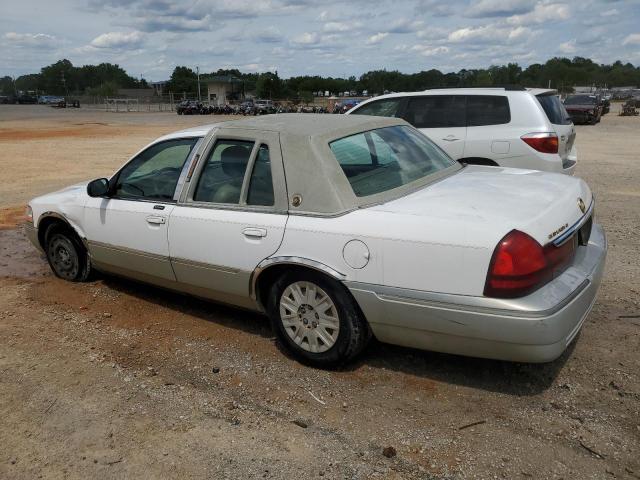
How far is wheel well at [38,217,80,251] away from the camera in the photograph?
5.51 m

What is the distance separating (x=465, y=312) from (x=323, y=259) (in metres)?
0.91

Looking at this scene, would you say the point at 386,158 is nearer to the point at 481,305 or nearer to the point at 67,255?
→ the point at 481,305

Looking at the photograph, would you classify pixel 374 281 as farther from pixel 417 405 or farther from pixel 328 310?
pixel 417 405

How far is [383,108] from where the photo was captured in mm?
8891

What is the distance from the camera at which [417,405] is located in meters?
3.44

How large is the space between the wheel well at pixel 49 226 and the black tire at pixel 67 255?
1 cm

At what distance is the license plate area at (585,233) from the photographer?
3758mm

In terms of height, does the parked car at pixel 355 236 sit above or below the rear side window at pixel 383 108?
below

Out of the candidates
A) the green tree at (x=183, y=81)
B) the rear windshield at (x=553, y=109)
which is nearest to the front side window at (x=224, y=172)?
the rear windshield at (x=553, y=109)

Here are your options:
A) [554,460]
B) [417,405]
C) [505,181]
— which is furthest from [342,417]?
[505,181]

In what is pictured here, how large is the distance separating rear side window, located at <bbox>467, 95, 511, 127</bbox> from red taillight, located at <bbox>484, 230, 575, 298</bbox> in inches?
198

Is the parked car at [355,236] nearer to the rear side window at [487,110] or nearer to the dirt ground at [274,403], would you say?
the dirt ground at [274,403]

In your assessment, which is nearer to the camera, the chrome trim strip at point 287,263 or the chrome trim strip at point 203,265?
the chrome trim strip at point 287,263

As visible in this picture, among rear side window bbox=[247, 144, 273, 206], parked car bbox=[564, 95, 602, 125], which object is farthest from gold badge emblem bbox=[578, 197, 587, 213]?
parked car bbox=[564, 95, 602, 125]
